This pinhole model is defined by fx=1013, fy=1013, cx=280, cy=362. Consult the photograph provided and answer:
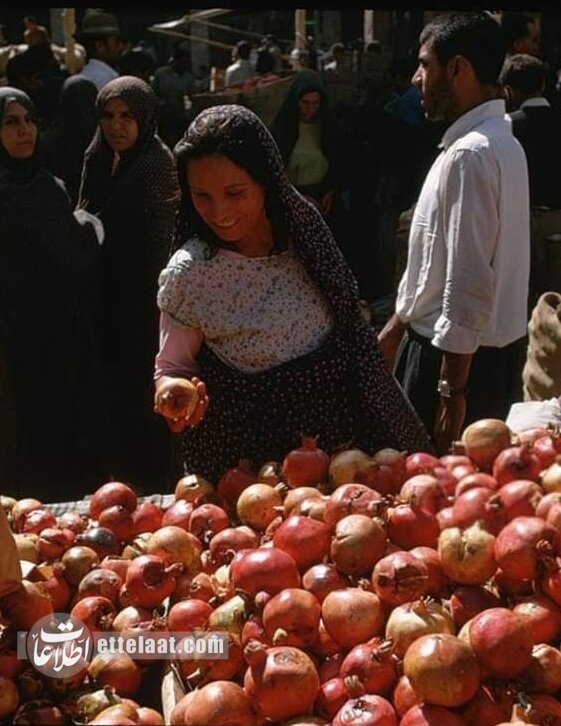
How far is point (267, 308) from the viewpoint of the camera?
2.27 meters

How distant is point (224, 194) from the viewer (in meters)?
2.11

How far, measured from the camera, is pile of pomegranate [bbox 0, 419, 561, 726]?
4.52 ft

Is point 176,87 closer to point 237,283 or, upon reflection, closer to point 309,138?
point 309,138

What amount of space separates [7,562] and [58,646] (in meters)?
0.15

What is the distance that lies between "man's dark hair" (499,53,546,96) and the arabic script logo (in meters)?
3.97

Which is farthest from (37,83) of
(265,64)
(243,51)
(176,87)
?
(243,51)

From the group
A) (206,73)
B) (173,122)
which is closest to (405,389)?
(173,122)

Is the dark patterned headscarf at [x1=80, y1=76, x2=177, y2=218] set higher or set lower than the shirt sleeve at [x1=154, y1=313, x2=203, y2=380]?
higher

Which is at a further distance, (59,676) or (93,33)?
(93,33)

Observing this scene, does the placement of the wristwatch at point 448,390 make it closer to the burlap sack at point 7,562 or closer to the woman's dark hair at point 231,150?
the woman's dark hair at point 231,150

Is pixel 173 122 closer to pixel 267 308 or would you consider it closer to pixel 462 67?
pixel 462 67

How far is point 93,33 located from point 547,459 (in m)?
5.53

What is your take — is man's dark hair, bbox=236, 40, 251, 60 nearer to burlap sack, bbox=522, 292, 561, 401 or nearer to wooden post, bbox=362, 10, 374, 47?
wooden post, bbox=362, 10, 374, 47

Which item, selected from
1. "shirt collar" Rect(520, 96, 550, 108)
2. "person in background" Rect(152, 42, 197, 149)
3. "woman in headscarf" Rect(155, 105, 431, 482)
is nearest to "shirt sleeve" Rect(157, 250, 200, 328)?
"woman in headscarf" Rect(155, 105, 431, 482)
